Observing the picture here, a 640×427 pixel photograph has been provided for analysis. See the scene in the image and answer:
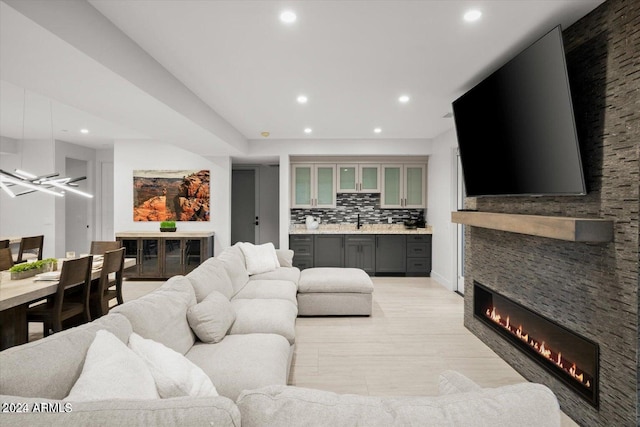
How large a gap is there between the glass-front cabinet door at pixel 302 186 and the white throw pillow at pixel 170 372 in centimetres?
547

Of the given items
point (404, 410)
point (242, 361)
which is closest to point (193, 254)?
point (242, 361)

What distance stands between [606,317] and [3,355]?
2774mm

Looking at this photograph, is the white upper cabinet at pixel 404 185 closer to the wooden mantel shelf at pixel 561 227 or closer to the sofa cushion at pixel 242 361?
the wooden mantel shelf at pixel 561 227

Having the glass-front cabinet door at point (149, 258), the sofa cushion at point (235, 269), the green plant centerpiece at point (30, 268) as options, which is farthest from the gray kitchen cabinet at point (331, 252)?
the green plant centerpiece at point (30, 268)

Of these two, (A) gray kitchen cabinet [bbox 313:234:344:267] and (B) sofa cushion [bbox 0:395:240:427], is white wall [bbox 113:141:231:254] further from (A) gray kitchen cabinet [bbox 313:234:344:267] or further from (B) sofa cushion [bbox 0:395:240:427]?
(B) sofa cushion [bbox 0:395:240:427]

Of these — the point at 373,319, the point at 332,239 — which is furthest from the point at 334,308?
the point at 332,239

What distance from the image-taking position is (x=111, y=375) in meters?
1.23

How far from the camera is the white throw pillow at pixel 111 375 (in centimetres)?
117

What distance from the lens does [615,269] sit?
6.35ft

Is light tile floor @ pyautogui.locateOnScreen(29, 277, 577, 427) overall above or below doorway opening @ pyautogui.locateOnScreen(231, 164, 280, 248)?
below

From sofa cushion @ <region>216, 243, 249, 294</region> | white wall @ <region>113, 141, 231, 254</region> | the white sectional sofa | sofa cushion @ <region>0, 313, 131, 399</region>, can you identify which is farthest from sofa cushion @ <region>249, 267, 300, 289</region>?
sofa cushion @ <region>0, 313, 131, 399</region>

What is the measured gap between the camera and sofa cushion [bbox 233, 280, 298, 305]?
11.7 feet

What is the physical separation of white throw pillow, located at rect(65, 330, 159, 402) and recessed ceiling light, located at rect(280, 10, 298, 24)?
197cm

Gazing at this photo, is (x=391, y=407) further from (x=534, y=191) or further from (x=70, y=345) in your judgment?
(x=534, y=191)
